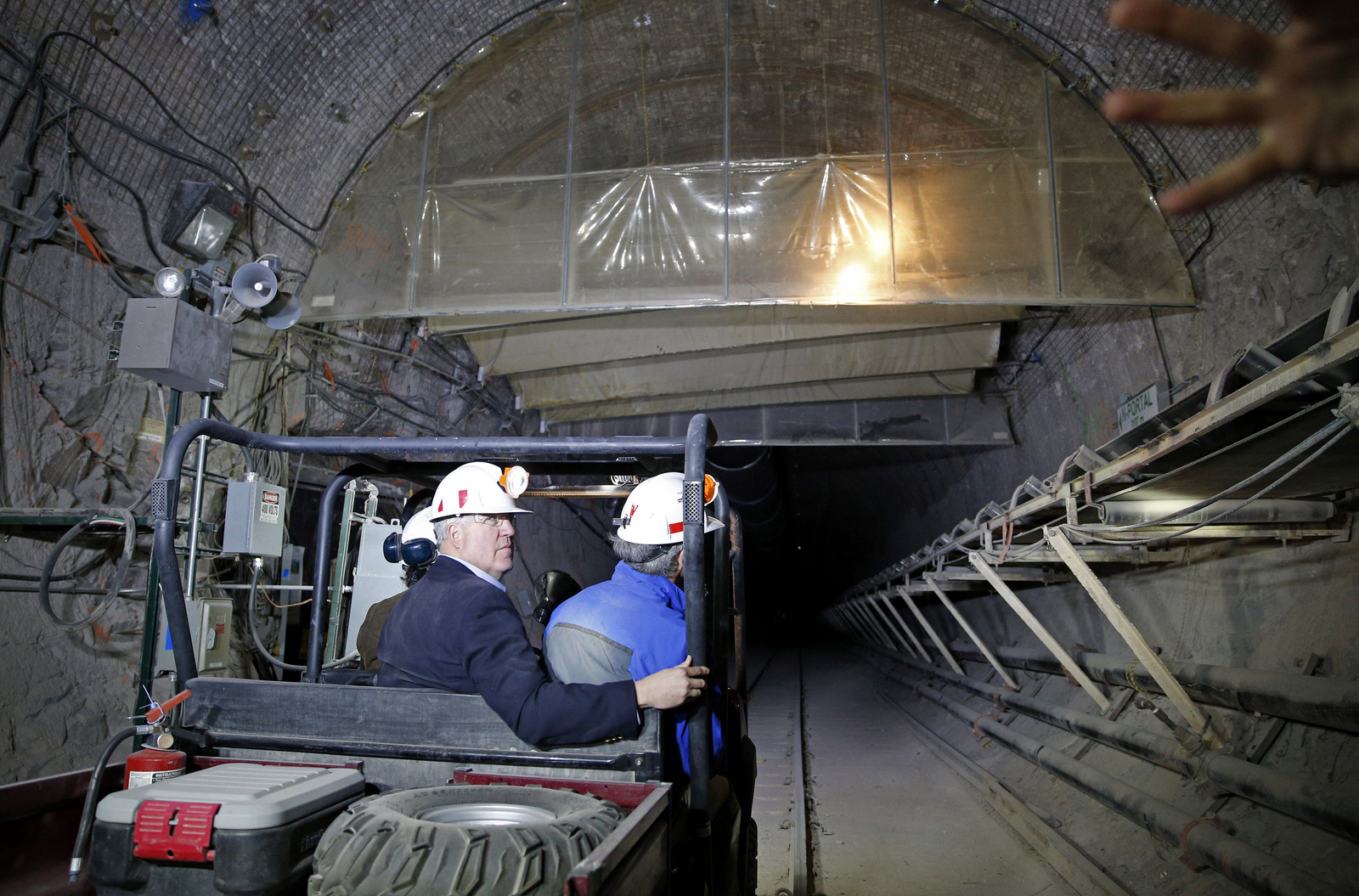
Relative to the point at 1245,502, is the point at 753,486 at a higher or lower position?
higher

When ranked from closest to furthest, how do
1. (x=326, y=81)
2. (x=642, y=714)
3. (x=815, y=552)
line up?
(x=642, y=714)
(x=326, y=81)
(x=815, y=552)

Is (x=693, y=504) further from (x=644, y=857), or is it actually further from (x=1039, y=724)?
(x=1039, y=724)

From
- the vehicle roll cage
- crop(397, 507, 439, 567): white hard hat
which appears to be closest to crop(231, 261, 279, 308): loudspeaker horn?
crop(397, 507, 439, 567): white hard hat

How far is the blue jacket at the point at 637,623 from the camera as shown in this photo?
8.51ft

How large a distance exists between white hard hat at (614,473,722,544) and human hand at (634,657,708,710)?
0.67 metres

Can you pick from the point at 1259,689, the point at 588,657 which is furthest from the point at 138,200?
the point at 1259,689

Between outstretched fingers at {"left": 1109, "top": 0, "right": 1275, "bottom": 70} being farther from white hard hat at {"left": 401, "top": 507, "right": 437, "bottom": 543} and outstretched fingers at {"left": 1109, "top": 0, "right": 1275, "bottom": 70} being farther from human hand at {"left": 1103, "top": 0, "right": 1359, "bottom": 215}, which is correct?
white hard hat at {"left": 401, "top": 507, "right": 437, "bottom": 543}

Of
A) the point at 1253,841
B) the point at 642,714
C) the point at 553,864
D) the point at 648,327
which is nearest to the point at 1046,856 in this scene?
the point at 1253,841

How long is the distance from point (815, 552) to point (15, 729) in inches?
828

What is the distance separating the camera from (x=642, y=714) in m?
2.22

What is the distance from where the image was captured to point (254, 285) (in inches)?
202

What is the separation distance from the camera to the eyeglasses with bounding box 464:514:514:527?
284 centimetres

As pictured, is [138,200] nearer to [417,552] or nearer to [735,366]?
[417,552]

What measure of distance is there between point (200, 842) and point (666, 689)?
1.12 meters
